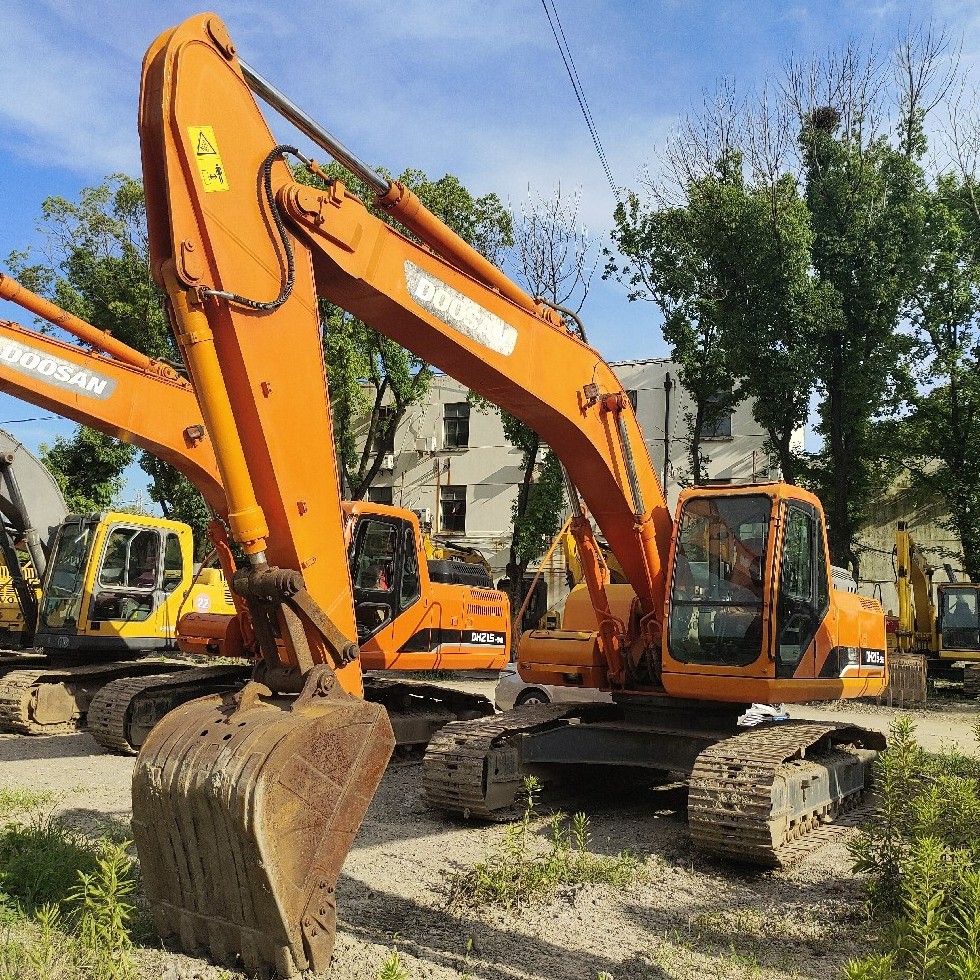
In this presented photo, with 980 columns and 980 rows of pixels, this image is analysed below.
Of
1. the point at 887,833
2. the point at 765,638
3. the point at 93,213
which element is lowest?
the point at 887,833

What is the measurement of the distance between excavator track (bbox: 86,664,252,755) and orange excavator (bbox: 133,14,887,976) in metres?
3.98

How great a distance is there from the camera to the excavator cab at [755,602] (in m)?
7.23

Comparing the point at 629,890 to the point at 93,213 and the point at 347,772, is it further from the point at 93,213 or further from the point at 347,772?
the point at 93,213

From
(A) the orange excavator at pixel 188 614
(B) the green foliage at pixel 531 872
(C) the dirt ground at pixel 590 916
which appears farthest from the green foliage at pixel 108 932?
(A) the orange excavator at pixel 188 614

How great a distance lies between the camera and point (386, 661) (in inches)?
388

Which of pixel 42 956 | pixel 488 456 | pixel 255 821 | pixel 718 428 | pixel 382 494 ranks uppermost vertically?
pixel 718 428

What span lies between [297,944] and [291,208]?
348cm

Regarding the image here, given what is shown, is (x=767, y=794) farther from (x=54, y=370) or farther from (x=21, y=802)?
(x=54, y=370)

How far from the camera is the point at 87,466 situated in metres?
27.9

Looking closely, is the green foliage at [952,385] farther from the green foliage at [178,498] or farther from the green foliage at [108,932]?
the green foliage at [108,932]

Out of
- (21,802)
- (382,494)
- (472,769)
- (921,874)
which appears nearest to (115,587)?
(21,802)

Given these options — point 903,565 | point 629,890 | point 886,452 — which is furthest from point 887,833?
point 886,452

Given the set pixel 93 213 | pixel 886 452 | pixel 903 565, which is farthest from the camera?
pixel 93 213

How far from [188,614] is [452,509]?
22.1m
